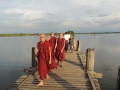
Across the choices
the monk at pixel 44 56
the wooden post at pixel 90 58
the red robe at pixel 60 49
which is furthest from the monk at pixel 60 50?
the monk at pixel 44 56

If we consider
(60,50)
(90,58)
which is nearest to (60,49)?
(60,50)

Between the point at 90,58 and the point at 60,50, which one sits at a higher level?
the point at 60,50

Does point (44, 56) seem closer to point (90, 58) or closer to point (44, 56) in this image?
point (44, 56)

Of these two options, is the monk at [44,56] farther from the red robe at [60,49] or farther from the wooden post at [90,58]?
the wooden post at [90,58]

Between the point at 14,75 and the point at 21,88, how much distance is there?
8973 millimetres

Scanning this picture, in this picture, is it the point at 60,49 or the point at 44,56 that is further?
the point at 60,49

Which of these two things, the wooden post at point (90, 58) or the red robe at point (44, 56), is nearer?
the red robe at point (44, 56)

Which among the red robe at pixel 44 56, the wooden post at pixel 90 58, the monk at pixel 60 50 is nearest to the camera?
the red robe at pixel 44 56

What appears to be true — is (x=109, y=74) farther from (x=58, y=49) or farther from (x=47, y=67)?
(x=47, y=67)

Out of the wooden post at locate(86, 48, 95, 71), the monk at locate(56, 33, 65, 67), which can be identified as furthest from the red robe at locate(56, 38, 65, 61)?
the wooden post at locate(86, 48, 95, 71)

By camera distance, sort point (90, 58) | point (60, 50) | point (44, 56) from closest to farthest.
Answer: point (44, 56)
point (90, 58)
point (60, 50)

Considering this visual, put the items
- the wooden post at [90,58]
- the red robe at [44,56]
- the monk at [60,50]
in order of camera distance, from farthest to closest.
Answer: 1. the monk at [60,50]
2. the wooden post at [90,58]
3. the red robe at [44,56]

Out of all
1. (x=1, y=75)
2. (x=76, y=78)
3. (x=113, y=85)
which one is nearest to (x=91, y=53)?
(x=76, y=78)

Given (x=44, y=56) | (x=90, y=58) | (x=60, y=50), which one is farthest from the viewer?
(x=60, y=50)
